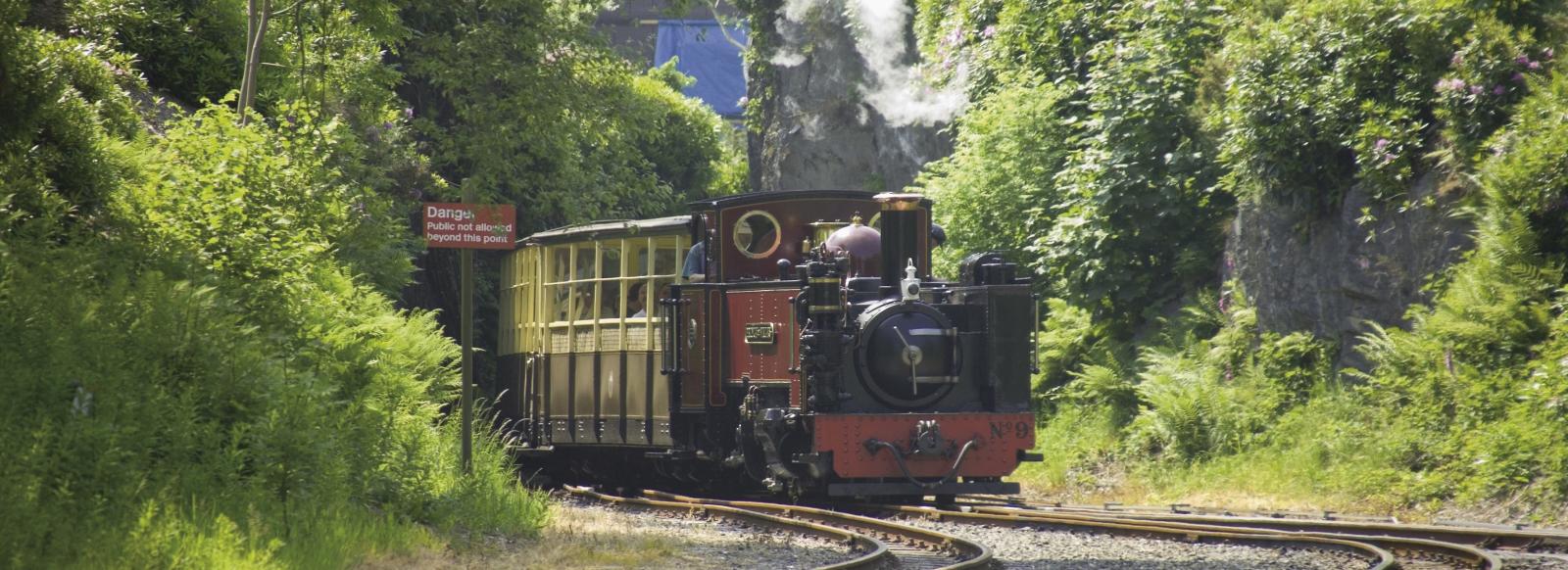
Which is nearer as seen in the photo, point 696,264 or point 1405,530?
point 1405,530

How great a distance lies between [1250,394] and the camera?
59.1 ft

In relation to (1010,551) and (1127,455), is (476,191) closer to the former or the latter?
(1127,455)

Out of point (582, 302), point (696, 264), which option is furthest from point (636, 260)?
point (696, 264)

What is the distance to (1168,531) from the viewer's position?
1188 centimetres

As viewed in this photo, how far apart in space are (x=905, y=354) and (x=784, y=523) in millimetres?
1637

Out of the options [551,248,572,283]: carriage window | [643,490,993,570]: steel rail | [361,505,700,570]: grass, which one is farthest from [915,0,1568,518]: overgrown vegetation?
[361,505,700,570]: grass

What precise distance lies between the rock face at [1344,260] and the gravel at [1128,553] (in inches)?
232

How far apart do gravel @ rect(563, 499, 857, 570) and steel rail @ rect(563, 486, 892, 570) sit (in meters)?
0.09

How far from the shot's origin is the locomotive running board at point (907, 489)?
43.4 feet

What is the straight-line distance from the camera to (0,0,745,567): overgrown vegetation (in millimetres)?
8344

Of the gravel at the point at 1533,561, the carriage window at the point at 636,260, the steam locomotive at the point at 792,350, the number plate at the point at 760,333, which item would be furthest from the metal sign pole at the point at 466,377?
the gravel at the point at 1533,561

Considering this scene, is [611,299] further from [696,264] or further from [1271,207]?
[1271,207]

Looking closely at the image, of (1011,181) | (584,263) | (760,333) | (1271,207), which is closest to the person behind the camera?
(760,333)

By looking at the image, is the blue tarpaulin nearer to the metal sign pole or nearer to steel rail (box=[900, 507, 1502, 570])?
steel rail (box=[900, 507, 1502, 570])
